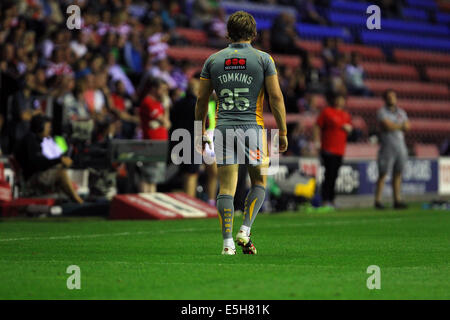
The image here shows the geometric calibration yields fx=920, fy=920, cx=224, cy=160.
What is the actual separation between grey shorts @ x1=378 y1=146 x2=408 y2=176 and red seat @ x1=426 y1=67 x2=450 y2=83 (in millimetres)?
12683

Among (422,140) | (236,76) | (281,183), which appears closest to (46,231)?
(236,76)

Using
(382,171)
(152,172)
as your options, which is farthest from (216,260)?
(382,171)

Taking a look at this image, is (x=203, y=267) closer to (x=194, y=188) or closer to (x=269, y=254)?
(x=269, y=254)

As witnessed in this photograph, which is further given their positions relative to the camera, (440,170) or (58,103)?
(440,170)

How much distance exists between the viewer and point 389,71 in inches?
1126

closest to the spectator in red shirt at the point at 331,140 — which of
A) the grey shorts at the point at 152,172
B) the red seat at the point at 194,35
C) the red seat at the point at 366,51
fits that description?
the grey shorts at the point at 152,172

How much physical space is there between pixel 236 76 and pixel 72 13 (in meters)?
10.9

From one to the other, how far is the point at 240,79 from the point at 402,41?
2364 centimetres

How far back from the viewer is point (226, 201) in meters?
8.30

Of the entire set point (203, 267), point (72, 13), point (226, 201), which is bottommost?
point (203, 267)

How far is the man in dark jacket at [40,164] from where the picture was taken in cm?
1440

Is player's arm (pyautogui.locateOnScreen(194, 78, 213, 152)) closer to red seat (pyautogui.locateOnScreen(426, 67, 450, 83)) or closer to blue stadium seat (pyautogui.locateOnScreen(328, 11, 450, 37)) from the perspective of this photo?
blue stadium seat (pyautogui.locateOnScreen(328, 11, 450, 37))

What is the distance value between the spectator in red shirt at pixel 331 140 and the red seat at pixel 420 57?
1288 cm

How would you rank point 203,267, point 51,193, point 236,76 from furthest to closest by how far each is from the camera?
point 51,193 < point 236,76 < point 203,267
